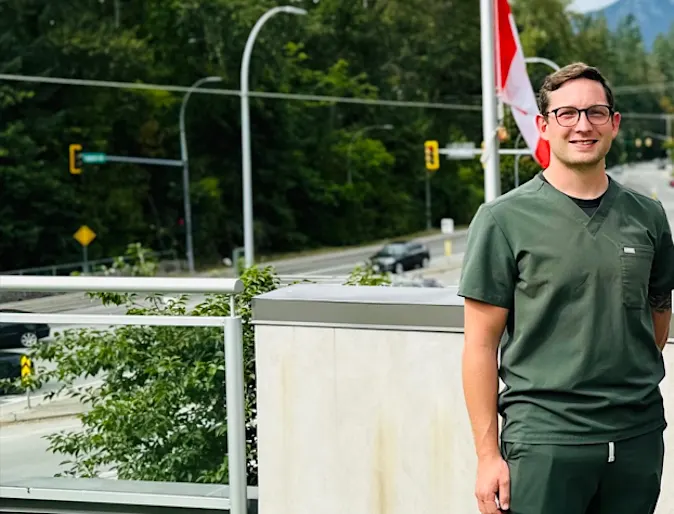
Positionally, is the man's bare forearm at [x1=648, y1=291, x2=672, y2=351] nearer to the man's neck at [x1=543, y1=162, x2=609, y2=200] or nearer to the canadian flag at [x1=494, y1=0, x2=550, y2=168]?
the man's neck at [x1=543, y1=162, x2=609, y2=200]

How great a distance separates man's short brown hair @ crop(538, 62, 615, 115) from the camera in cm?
246

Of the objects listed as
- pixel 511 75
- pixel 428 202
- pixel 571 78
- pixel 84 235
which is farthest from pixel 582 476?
pixel 428 202

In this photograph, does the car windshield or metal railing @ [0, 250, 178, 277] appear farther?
the car windshield

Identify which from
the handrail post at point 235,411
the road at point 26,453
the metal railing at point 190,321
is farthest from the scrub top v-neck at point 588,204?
the road at point 26,453

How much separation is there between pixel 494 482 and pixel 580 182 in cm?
69

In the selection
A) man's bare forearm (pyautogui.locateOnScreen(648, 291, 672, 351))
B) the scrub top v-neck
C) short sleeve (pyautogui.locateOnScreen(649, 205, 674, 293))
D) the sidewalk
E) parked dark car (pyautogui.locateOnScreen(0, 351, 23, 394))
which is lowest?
the sidewalk

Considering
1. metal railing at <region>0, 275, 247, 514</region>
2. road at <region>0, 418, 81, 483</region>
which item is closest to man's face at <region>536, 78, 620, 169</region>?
metal railing at <region>0, 275, 247, 514</region>

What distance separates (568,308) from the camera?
2428mm

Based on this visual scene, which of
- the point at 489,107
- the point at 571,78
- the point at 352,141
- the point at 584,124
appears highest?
the point at 352,141

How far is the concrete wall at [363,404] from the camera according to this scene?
3.75m

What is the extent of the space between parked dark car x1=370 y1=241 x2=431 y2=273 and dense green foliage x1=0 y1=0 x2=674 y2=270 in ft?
10.4

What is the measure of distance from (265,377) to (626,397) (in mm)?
1793

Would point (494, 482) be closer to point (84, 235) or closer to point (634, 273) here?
point (634, 273)

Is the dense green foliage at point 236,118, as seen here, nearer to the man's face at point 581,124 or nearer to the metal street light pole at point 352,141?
the metal street light pole at point 352,141
